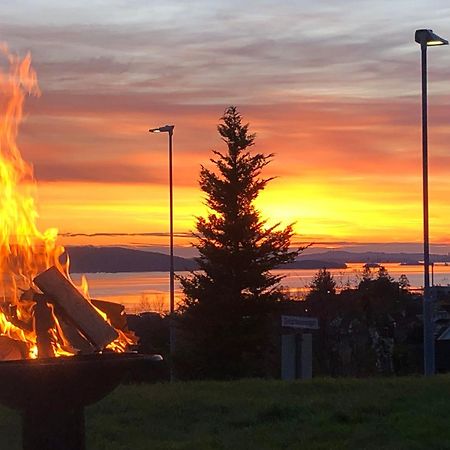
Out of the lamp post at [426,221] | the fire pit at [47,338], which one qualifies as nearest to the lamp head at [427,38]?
the lamp post at [426,221]

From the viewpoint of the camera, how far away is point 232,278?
113ft

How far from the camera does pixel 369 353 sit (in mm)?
29812

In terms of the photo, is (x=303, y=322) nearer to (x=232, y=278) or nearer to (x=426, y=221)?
(x=426, y=221)

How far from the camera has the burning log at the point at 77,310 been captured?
6.87 meters

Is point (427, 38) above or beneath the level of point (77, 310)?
above

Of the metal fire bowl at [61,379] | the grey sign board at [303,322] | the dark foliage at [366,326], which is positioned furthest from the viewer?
the dark foliage at [366,326]

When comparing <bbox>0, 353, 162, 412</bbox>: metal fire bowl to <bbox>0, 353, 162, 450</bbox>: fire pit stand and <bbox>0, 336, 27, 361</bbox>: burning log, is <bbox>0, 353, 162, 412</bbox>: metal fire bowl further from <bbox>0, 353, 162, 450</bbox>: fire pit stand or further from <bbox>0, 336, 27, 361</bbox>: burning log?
<bbox>0, 336, 27, 361</bbox>: burning log

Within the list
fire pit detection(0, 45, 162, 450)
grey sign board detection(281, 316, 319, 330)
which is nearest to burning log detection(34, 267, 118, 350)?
fire pit detection(0, 45, 162, 450)

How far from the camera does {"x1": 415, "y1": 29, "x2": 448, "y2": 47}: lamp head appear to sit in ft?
65.2

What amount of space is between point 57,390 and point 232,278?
2799 centimetres

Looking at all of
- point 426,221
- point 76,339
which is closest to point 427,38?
point 426,221

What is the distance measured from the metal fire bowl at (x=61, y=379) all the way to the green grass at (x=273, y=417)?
3.40 m

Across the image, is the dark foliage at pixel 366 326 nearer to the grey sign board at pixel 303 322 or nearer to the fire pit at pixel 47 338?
the grey sign board at pixel 303 322

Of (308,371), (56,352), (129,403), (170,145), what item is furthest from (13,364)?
(170,145)
